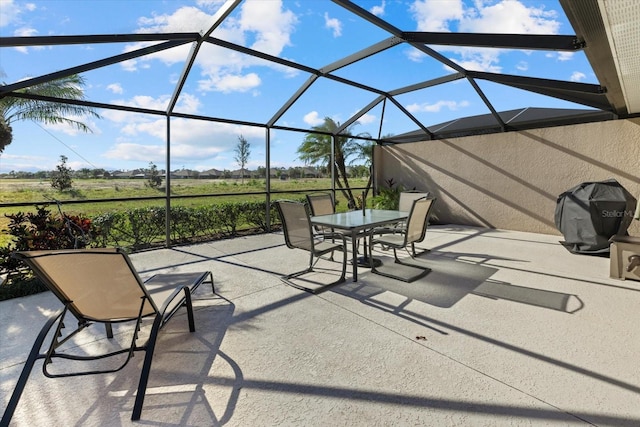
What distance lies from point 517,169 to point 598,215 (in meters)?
2.59

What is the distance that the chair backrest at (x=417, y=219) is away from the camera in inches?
148

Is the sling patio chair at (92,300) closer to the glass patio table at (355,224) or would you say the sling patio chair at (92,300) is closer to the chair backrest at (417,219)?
the glass patio table at (355,224)

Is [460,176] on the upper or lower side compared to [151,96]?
lower

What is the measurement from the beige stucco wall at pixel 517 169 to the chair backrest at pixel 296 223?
600cm

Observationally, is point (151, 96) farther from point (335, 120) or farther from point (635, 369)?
point (635, 369)

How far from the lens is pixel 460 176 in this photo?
8.12 m

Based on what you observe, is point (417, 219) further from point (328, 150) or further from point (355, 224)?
point (328, 150)

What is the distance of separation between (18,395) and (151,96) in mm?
6985

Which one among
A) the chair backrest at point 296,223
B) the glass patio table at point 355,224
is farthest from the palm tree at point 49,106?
the glass patio table at point 355,224

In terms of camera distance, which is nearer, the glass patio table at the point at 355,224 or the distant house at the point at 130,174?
the glass patio table at the point at 355,224

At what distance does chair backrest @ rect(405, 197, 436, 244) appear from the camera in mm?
3758

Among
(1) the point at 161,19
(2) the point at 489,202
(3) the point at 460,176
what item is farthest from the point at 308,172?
(1) the point at 161,19

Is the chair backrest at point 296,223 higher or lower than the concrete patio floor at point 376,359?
higher

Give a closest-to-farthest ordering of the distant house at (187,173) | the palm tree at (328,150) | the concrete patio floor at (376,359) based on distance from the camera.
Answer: the concrete patio floor at (376,359)
the distant house at (187,173)
the palm tree at (328,150)
